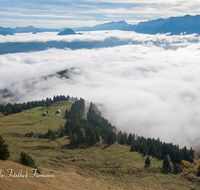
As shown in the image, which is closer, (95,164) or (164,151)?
(95,164)

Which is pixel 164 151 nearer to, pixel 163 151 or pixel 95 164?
pixel 163 151

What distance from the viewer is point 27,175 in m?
40.4

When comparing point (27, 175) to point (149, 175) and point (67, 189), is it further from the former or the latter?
point (149, 175)

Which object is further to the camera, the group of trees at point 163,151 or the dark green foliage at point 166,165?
the group of trees at point 163,151

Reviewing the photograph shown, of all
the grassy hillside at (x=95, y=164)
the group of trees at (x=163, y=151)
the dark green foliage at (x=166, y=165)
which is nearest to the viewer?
the grassy hillside at (x=95, y=164)

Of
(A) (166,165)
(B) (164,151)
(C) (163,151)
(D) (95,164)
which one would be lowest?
(A) (166,165)

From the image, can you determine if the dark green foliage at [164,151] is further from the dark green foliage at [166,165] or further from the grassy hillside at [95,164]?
the dark green foliage at [166,165]

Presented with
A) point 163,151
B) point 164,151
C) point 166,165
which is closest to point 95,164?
→ point 166,165

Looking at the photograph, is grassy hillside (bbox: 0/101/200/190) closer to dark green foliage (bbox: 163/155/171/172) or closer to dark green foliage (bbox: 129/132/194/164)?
dark green foliage (bbox: 163/155/171/172)

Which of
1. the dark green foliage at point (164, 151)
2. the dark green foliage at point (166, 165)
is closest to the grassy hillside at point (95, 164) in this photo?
the dark green foliage at point (166, 165)

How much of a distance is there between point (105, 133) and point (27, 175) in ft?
375

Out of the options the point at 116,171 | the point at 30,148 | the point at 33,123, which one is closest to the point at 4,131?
the point at 33,123

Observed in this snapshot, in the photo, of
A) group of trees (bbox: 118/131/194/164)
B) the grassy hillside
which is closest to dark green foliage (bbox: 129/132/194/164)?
group of trees (bbox: 118/131/194/164)

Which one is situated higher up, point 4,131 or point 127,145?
point 4,131
